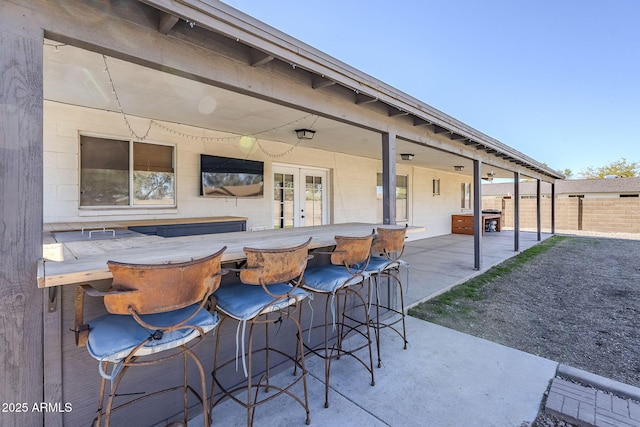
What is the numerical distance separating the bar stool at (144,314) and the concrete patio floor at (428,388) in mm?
924

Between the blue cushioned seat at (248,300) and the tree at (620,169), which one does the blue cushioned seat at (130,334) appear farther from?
the tree at (620,169)

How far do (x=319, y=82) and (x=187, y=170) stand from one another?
2.94m

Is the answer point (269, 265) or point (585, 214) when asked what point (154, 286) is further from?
point (585, 214)

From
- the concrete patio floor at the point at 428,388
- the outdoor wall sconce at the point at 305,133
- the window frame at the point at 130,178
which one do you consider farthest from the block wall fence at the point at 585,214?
the window frame at the point at 130,178

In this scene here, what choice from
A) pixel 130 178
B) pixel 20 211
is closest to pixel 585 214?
pixel 130 178

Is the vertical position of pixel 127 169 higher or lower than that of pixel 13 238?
higher

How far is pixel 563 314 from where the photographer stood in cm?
377

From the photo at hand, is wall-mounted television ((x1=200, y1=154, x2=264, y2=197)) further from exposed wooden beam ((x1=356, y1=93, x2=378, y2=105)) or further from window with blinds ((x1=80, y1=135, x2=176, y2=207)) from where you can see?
exposed wooden beam ((x1=356, y1=93, x2=378, y2=105))

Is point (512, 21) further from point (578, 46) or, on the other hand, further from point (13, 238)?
point (13, 238)

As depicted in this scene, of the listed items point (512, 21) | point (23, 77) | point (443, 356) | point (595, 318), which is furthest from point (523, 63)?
point (23, 77)

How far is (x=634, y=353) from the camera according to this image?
279cm

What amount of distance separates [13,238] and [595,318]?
547 centimetres

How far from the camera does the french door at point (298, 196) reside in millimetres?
5973

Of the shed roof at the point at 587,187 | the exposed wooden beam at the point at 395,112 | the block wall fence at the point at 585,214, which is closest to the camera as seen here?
the exposed wooden beam at the point at 395,112
